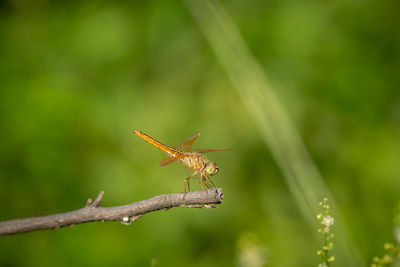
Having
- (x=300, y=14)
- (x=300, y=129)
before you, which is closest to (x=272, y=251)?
(x=300, y=129)

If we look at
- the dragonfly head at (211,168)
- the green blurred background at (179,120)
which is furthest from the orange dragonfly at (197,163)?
the green blurred background at (179,120)

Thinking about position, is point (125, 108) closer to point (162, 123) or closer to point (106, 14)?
point (162, 123)

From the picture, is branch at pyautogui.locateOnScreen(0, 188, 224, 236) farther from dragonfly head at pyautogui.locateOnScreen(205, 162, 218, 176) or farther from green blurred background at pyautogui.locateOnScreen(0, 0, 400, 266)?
green blurred background at pyautogui.locateOnScreen(0, 0, 400, 266)

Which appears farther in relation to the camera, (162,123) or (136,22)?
(136,22)

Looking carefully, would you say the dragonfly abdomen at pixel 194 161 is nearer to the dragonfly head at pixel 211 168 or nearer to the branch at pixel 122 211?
the dragonfly head at pixel 211 168

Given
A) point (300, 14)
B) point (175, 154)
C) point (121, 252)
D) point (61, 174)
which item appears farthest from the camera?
point (300, 14)

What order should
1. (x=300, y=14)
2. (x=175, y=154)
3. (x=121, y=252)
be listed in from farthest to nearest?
(x=300, y=14) → (x=121, y=252) → (x=175, y=154)

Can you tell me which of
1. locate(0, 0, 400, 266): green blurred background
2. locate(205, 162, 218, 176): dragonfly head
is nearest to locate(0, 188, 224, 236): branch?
locate(205, 162, 218, 176): dragonfly head
